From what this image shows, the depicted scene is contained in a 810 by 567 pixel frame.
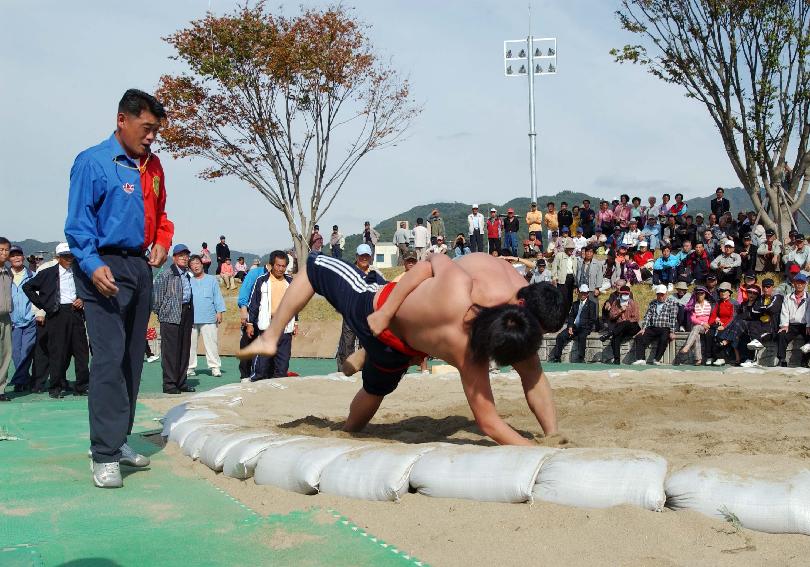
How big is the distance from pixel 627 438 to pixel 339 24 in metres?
13.6

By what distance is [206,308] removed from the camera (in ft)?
31.0

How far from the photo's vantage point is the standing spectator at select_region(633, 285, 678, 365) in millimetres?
10555

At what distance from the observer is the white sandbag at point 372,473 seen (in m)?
3.15

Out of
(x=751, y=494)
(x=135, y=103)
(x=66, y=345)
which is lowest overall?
(x=751, y=494)

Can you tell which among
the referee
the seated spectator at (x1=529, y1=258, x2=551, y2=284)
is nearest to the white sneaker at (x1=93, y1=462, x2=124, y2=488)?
the referee

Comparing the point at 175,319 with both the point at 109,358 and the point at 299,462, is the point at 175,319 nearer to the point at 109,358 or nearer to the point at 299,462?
the point at 109,358

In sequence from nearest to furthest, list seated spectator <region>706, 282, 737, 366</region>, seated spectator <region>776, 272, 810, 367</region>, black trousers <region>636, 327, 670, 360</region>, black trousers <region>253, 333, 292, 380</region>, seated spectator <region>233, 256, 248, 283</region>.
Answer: black trousers <region>253, 333, 292, 380</region>, seated spectator <region>776, 272, 810, 367</region>, seated spectator <region>706, 282, 737, 366</region>, black trousers <region>636, 327, 670, 360</region>, seated spectator <region>233, 256, 248, 283</region>

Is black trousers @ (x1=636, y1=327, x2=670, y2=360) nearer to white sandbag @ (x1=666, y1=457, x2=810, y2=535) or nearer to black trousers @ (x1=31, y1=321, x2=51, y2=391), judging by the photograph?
black trousers @ (x1=31, y1=321, x2=51, y2=391)

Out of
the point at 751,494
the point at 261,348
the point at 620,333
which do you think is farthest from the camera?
the point at 620,333

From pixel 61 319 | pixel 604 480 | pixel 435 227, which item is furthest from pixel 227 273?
pixel 604 480

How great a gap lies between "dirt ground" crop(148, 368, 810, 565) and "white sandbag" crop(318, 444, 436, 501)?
0.05 meters

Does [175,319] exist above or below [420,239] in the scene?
below

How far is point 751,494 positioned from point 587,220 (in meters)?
14.4

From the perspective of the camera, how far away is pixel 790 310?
9.60 meters
